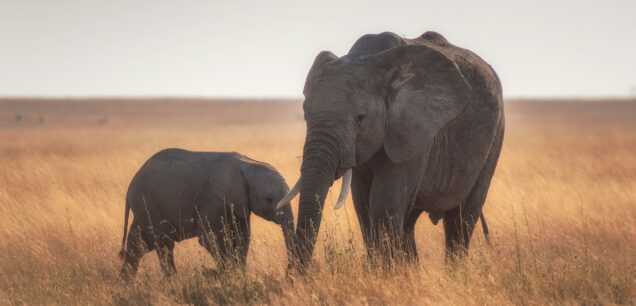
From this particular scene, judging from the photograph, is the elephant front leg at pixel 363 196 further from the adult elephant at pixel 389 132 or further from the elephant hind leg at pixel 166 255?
the elephant hind leg at pixel 166 255

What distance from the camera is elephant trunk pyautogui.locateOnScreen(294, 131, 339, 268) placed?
6.73 meters

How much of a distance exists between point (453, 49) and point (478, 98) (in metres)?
0.54

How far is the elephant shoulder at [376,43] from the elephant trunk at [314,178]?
105 centimetres

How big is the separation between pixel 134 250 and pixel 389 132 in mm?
3422

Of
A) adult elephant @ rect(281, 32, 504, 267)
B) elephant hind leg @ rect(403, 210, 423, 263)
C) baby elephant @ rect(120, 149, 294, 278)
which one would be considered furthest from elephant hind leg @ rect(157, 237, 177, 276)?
elephant hind leg @ rect(403, 210, 423, 263)

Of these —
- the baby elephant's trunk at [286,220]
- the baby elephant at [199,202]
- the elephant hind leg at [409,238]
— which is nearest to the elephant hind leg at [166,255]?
the baby elephant at [199,202]

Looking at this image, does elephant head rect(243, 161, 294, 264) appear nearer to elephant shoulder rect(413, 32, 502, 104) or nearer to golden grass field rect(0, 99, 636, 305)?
golden grass field rect(0, 99, 636, 305)

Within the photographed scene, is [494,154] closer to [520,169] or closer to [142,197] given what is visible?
[142,197]

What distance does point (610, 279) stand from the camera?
755 cm

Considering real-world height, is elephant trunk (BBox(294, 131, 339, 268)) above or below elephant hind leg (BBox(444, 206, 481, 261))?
above

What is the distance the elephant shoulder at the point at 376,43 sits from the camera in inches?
296

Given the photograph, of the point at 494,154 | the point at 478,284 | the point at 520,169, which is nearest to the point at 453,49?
the point at 494,154

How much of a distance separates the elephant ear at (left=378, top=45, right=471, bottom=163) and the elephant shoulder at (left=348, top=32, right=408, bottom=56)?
0.30 metres

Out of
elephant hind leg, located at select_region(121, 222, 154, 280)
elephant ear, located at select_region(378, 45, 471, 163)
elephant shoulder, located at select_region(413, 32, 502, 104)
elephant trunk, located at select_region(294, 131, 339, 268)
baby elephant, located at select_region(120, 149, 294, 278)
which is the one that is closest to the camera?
elephant trunk, located at select_region(294, 131, 339, 268)
